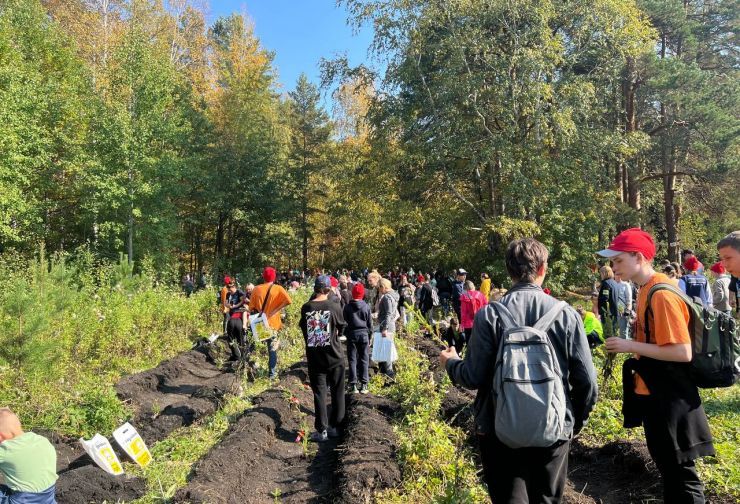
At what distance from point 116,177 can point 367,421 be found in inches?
709

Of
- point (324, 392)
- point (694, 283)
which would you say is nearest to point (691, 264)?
point (694, 283)

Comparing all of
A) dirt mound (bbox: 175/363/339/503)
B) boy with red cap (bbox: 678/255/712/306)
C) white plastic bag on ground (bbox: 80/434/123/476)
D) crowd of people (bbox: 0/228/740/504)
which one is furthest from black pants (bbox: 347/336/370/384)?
crowd of people (bbox: 0/228/740/504)

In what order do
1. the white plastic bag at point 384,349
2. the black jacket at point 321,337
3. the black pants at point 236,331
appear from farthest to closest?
the black pants at point 236,331 < the white plastic bag at point 384,349 < the black jacket at point 321,337

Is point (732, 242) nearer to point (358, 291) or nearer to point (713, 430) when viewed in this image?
point (713, 430)

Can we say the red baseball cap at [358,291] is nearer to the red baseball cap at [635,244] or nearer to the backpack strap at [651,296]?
the red baseball cap at [635,244]

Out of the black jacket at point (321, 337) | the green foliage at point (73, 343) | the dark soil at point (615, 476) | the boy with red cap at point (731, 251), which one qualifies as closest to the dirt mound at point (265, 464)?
the black jacket at point (321, 337)

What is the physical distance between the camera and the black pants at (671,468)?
2.70 meters

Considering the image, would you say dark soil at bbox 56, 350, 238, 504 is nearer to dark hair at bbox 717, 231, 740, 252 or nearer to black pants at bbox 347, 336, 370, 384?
black pants at bbox 347, 336, 370, 384

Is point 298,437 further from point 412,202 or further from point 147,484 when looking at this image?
point 412,202

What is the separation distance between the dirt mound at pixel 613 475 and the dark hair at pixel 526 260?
258 cm

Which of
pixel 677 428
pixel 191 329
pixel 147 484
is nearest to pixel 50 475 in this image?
pixel 147 484

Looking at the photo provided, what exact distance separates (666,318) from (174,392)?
827 cm

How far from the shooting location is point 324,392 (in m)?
6.22

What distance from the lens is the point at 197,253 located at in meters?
34.1
